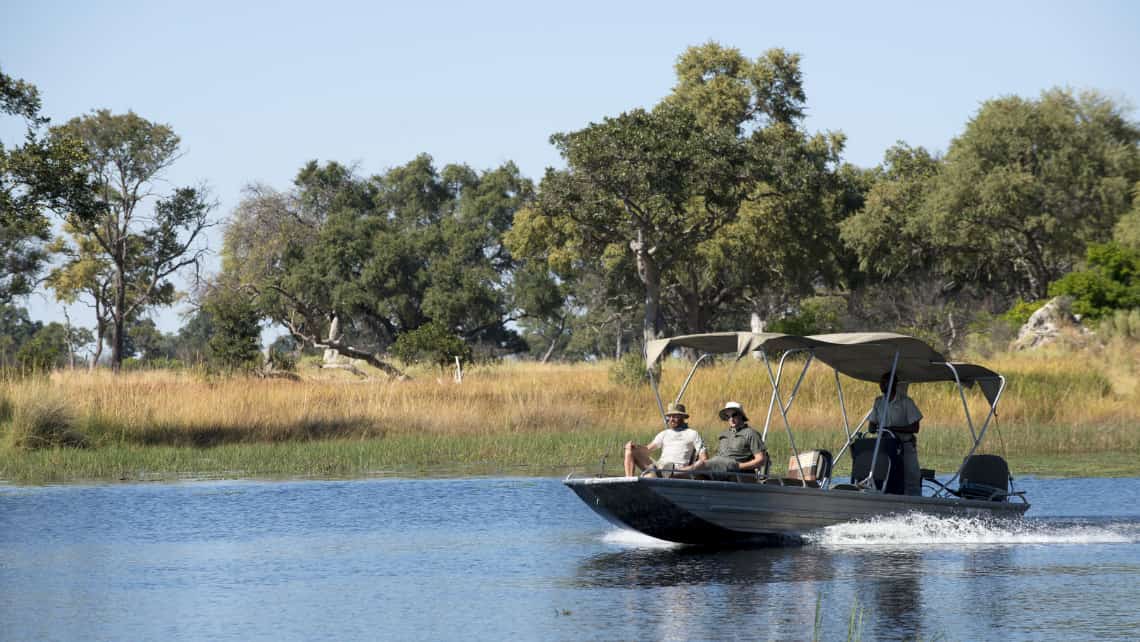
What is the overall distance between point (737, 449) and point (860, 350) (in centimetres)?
221

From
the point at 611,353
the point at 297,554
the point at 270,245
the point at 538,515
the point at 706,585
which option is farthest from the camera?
the point at 611,353

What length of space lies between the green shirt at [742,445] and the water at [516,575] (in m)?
1.15

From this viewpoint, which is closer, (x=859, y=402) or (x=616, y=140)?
(x=859, y=402)

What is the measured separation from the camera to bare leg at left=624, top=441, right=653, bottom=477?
18.3 m

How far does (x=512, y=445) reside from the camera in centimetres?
3117

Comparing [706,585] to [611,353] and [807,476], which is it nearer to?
[807,476]

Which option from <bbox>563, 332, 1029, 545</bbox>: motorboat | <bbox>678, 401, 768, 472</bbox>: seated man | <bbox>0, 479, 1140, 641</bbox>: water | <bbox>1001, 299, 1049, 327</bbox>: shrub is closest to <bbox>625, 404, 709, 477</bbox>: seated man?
<bbox>678, 401, 768, 472</bbox>: seated man

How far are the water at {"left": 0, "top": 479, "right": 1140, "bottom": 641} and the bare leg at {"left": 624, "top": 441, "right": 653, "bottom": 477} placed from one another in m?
0.98

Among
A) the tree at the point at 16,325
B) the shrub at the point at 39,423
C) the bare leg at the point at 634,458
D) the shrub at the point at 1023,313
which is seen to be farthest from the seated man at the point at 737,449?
the tree at the point at 16,325

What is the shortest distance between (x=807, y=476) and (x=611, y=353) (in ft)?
271

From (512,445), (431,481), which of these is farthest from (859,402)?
(431,481)

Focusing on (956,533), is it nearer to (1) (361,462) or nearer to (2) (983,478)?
(2) (983,478)

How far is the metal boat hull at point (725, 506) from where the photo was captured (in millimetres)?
17422

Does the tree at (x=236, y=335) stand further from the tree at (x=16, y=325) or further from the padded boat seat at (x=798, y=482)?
the tree at (x=16, y=325)
